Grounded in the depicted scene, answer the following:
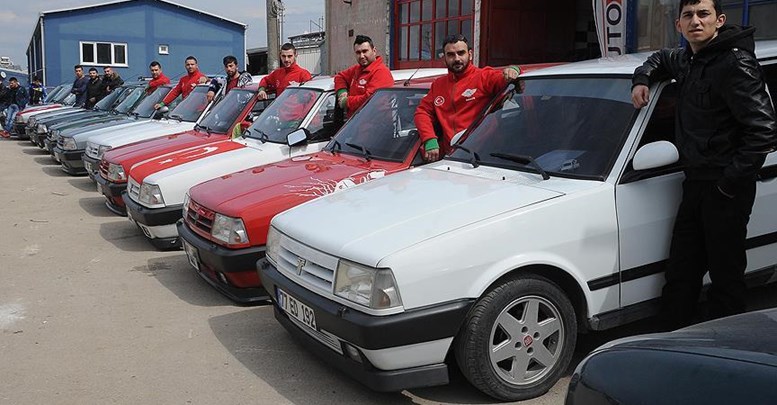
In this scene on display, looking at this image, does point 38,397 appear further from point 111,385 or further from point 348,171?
point 348,171

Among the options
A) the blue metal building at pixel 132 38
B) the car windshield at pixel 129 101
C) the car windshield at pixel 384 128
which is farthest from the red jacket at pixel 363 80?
the blue metal building at pixel 132 38

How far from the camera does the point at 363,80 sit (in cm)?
677

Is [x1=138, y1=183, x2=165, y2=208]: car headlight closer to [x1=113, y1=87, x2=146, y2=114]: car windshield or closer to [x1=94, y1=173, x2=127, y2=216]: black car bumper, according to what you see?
[x1=94, y1=173, x2=127, y2=216]: black car bumper

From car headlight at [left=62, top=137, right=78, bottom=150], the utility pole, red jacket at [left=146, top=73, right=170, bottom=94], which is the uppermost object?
the utility pole

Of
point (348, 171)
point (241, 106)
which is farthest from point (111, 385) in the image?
point (241, 106)

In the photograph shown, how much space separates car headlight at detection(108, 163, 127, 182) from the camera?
7625 millimetres

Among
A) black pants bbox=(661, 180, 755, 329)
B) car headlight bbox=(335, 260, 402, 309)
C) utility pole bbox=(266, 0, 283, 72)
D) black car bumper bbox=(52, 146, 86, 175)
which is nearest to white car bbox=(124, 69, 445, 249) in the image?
car headlight bbox=(335, 260, 402, 309)

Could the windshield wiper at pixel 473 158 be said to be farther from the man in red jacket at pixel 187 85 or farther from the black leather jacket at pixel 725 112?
the man in red jacket at pixel 187 85

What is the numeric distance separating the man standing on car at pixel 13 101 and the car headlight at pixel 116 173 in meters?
13.7

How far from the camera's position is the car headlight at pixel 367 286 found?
3.17 metres

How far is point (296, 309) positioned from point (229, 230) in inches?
54.8

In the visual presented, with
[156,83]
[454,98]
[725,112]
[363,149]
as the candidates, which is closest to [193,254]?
[363,149]

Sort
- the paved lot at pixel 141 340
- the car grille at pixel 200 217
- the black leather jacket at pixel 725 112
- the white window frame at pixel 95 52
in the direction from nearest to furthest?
the black leather jacket at pixel 725 112 < the paved lot at pixel 141 340 < the car grille at pixel 200 217 < the white window frame at pixel 95 52

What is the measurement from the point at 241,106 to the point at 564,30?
28.3 feet
